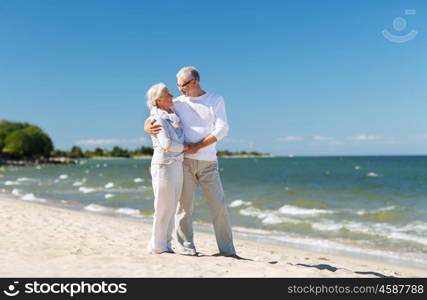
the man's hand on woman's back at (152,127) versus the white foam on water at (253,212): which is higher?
the man's hand on woman's back at (152,127)

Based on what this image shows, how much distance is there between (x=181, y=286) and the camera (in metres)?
4.36

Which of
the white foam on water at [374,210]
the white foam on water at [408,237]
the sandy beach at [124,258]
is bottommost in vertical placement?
the sandy beach at [124,258]

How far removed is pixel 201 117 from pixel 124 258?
2.07 metres

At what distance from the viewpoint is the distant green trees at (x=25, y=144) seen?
11088 centimetres

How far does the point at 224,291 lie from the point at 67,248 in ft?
12.1

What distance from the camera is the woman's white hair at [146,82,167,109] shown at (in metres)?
5.44

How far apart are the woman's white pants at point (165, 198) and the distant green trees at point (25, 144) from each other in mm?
114725

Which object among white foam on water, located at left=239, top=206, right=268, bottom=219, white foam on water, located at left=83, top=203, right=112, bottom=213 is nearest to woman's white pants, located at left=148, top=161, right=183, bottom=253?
white foam on water, located at left=239, top=206, right=268, bottom=219

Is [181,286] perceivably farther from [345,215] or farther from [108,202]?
[108,202]

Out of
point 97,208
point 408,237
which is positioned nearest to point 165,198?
point 408,237

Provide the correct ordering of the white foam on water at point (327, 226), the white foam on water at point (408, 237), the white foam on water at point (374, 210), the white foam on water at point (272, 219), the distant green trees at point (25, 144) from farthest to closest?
the distant green trees at point (25, 144) → the white foam on water at point (374, 210) → the white foam on water at point (272, 219) → the white foam on water at point (327, 226) → the white foam on water at point (408, 237)
